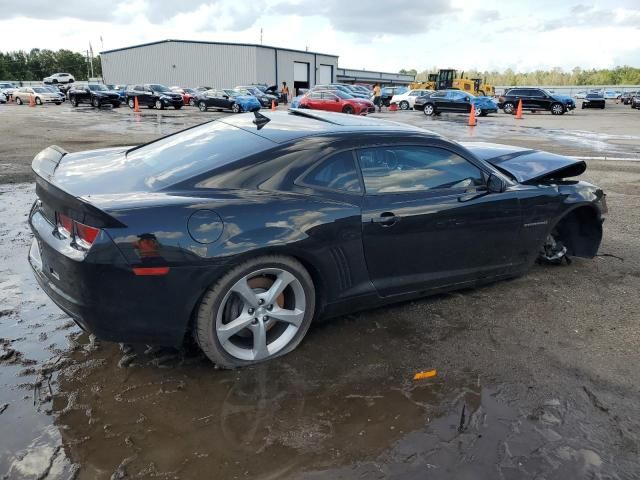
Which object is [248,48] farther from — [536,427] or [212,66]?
[536,427]

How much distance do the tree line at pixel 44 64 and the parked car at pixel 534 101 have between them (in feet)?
307

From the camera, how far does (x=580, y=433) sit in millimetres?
2545

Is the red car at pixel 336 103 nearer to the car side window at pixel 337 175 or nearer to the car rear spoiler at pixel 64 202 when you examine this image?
the car side window at pixel 337 175

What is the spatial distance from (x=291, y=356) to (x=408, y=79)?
11224 centimetres

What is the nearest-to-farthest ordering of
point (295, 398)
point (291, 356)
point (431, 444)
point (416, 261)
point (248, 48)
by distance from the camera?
point (431, 444) → point (295, 398) → point (291, 356) → point (416, 261) → point (248, 48)

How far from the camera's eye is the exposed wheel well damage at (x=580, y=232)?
456 cm

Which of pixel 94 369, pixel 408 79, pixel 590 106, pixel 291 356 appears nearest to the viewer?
pixel 94 369

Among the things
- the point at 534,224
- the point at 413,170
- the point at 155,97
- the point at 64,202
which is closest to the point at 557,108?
the point at 155,97

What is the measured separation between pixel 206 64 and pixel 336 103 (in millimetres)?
38556

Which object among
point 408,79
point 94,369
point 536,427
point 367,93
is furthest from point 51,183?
point 408,79

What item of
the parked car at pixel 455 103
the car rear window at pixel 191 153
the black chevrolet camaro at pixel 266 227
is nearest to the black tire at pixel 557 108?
the parked car at pixel 455 103

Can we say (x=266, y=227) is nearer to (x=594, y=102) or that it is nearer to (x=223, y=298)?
(x=223, y=298)

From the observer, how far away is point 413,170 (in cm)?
354

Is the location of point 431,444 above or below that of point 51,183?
below
